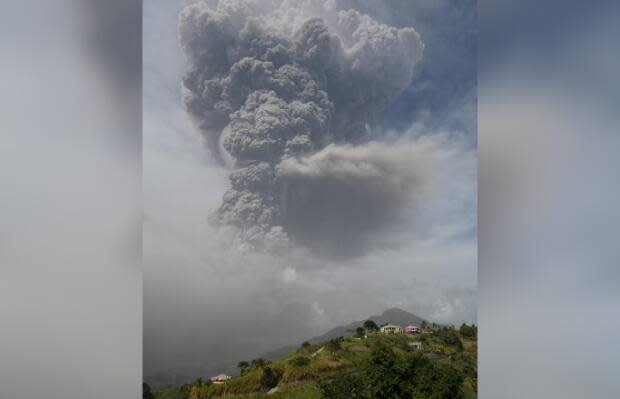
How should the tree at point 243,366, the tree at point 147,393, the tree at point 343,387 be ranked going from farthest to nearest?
the tree at point 343,387, the tree at point 243,366, the tree at point 147,393

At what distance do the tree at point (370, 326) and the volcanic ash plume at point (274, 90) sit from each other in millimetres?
558

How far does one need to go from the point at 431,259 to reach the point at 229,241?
121cm

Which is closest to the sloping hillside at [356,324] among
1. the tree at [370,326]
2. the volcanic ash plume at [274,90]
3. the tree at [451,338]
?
the tree at [370,326]

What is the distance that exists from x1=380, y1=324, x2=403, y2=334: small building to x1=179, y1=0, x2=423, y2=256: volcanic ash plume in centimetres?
62

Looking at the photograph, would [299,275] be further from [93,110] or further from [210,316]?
[93,110]

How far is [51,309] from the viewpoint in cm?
261

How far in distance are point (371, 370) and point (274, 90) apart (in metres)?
1.71

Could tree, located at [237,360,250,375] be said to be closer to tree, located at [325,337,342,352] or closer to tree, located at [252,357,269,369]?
tree, located at [252,357,269,369]

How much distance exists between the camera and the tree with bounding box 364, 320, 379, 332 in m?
3.18

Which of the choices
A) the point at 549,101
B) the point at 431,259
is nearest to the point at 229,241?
the point at 431,259

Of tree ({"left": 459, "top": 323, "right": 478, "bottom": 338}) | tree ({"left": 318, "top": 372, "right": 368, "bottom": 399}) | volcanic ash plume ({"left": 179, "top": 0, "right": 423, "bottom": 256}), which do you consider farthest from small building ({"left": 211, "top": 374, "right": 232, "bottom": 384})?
tree ({"left": 459, "top": 323, "right": 478, "bottom": 338})

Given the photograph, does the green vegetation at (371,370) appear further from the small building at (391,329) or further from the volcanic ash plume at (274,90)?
the volcanic ash plume at (274,90)

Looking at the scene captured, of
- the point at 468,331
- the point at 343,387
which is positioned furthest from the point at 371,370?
the point at 468,331

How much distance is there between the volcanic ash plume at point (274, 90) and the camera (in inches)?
119
